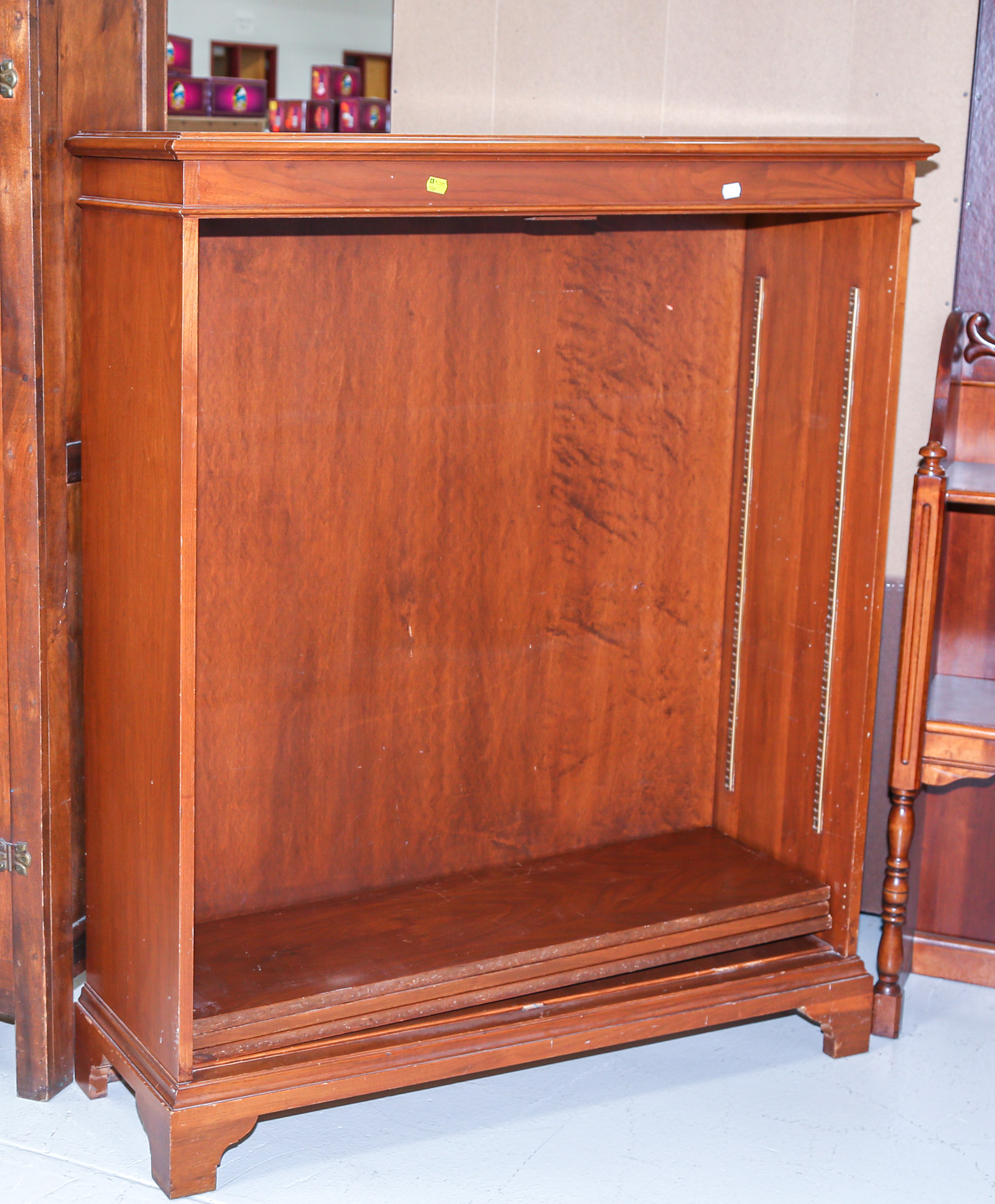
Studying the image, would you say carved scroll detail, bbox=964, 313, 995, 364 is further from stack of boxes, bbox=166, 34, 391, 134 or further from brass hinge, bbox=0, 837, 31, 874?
brass hinge, bbox=0, 837, 31, 874

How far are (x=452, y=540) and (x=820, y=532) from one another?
778 millimetres

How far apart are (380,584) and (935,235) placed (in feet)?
4.88

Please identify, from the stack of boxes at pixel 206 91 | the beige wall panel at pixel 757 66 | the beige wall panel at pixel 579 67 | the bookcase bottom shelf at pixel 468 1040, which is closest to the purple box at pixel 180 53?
the stack of boxes at pixel 206 91

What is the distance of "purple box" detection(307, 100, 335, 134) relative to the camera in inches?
127

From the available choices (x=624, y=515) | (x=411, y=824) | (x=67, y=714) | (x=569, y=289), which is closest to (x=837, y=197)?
(x=569, y=289)

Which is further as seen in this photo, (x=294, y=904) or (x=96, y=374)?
(x=294, y=904)

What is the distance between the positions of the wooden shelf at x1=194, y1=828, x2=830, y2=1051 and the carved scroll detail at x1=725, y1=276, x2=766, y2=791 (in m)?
0.25

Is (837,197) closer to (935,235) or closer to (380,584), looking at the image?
(935,235)

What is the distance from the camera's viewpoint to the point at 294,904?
297cm

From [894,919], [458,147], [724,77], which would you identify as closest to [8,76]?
[458,147]

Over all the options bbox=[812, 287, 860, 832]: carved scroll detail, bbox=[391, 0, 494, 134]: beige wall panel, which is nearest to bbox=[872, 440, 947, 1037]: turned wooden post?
bbox=[812, 287, 860, 832]: carved scroll detail

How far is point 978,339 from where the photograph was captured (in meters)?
3.16

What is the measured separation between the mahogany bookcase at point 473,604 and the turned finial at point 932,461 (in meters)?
0.11

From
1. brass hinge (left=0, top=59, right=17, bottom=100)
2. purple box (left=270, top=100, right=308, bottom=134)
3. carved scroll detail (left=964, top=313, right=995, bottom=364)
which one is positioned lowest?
carved scroll detail (left=964, top=313, right=995, bottom=364)
